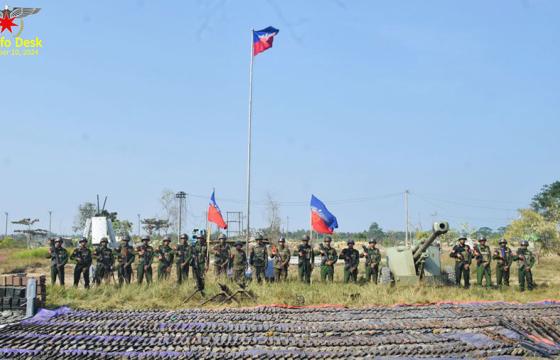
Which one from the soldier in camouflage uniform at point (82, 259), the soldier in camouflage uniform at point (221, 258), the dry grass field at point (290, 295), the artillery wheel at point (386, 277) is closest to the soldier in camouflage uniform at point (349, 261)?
the artillery wheel at point (386, 277)

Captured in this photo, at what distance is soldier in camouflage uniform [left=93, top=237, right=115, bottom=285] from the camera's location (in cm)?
1493

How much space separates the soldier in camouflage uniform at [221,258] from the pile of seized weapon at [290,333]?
4670 mm

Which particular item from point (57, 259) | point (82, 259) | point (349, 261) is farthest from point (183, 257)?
point (349, 261)

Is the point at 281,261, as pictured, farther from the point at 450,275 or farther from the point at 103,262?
the point at 450,275

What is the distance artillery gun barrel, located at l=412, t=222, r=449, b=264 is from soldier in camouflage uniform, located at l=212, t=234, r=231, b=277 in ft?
17.8

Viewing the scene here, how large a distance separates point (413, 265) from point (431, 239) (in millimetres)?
1004

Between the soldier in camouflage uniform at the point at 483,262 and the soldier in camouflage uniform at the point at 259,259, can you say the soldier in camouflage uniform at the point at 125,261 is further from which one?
the soldier in camouflage uniform at the point at 483,262

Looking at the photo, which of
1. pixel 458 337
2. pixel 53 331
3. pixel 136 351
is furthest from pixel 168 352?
pixel 458 337

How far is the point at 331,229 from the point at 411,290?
517cm

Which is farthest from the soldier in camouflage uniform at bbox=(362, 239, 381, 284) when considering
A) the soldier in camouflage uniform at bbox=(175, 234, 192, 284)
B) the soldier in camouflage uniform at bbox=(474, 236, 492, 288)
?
the soldier in camouflage uniform at bbox=(175, 234, 192, 284)

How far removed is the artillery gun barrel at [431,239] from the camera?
46.2 feet

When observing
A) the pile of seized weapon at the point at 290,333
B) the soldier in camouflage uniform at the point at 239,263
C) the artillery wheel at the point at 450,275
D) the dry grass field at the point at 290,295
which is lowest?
A: the pile of seized weapon at the point at 290,333

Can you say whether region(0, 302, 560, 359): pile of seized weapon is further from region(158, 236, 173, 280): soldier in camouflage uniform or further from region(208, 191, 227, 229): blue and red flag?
region(208, 191, 227, 229): blue and red flag

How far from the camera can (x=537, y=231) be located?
2995 centimetres
